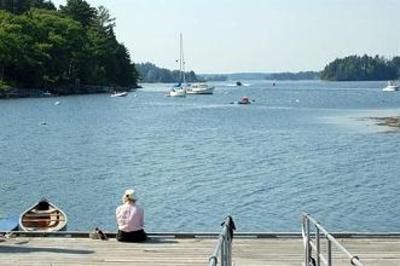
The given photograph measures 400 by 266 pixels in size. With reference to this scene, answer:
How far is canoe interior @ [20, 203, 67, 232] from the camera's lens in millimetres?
19906

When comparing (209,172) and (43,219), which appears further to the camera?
(209,172)

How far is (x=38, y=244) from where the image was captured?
1556cm

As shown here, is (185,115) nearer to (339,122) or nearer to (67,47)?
(339,122)

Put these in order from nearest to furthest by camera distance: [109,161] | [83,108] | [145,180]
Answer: [145,180]
[109,161]
[83,108]

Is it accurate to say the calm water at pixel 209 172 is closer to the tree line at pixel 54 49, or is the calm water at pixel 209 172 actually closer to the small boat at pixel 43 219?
the small boat at pixel 43 219

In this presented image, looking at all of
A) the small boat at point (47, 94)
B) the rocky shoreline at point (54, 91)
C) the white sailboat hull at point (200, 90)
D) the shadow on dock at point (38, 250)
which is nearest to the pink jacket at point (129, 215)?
the shadow on dock at point (38, 250)

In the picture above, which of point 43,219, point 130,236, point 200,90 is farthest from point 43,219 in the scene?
point 200,90

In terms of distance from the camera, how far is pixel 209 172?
42781 mm

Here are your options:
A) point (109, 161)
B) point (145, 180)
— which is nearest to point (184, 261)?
point (145, 180)

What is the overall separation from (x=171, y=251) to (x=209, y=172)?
92.0 feet

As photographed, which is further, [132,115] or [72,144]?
[132,115]

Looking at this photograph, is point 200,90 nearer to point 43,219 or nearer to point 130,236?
point 43,219

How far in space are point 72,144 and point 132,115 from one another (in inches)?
1665

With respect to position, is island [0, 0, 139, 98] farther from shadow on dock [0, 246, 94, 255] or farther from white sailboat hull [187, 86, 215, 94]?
shadow on dock [0, 246, 94, 255]
